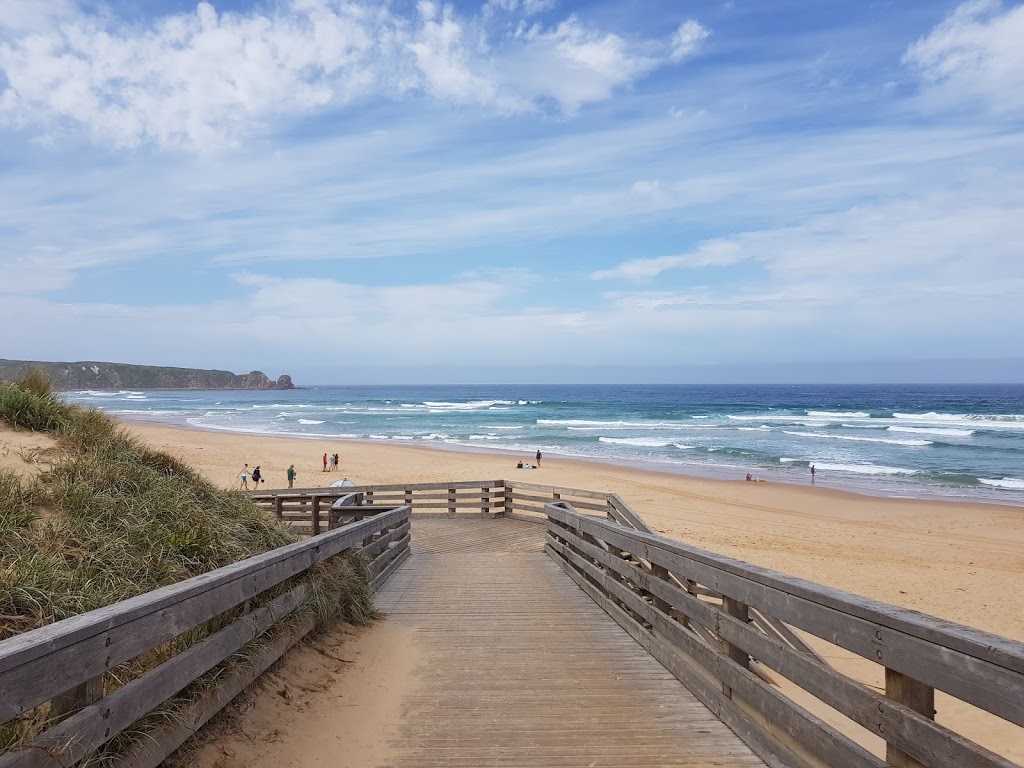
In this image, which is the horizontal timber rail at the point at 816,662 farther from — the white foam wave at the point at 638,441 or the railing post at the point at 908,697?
the white foam wave at the point at 638,441

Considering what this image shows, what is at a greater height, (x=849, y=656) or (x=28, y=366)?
(x=28, y=366)

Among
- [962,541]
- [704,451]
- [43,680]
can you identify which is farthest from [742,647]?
[704,451]

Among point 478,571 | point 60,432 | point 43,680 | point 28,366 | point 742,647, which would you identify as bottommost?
point 478,571

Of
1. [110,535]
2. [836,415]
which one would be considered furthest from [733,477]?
[836,415]

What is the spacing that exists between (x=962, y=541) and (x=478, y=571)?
15.7 meters

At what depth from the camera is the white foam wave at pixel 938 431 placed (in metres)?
50.9

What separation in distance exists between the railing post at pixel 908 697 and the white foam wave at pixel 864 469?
33860mm

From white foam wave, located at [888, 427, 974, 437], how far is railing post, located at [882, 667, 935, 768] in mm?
55373

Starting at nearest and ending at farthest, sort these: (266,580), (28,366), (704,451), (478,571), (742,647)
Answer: (742,647) → (266,580) → (28,366) → (478,571) → (704,451)

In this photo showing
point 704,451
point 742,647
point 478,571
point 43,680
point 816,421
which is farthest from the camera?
point 816,421

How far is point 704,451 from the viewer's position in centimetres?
4259

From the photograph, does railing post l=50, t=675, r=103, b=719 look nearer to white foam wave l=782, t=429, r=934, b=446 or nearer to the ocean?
the ocean

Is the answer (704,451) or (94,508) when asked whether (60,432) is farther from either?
A: (704,451)

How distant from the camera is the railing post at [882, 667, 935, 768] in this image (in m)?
2.54
